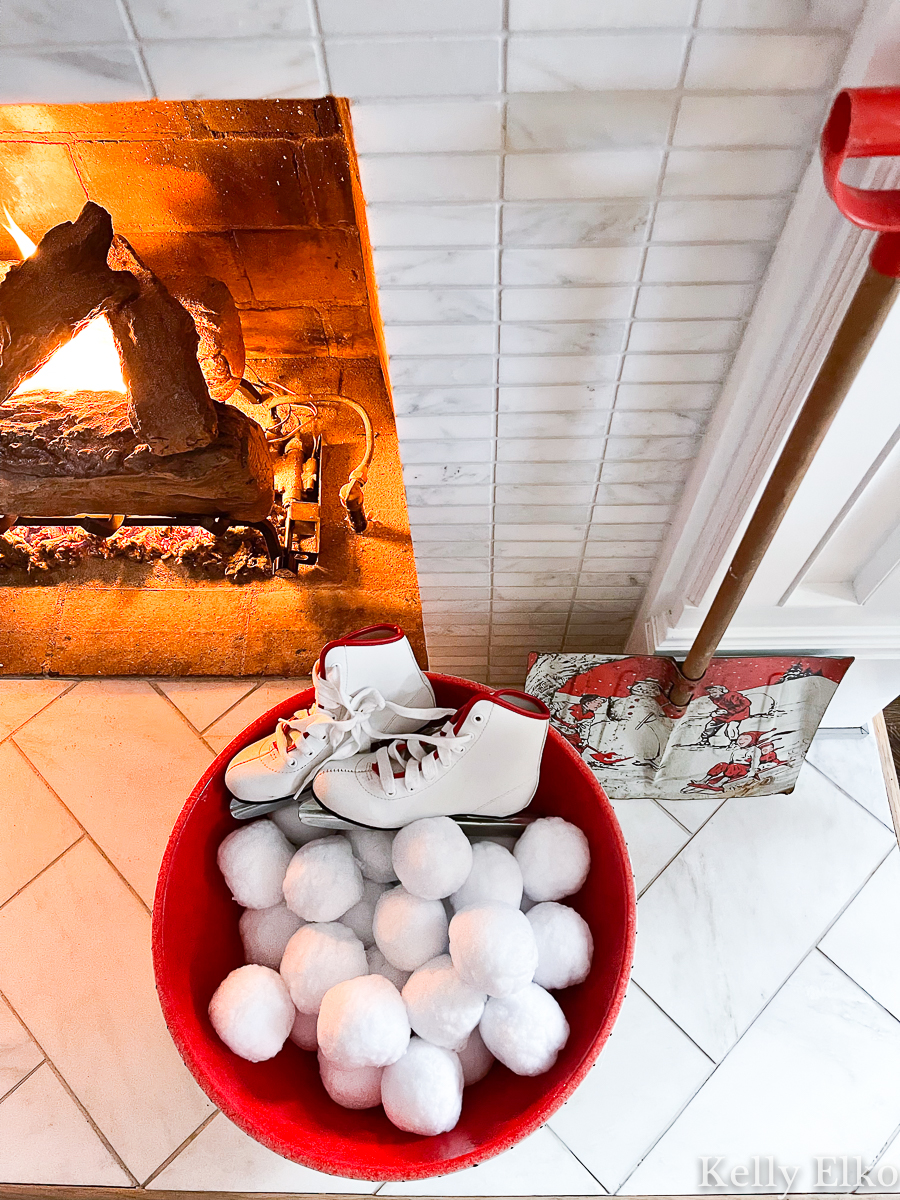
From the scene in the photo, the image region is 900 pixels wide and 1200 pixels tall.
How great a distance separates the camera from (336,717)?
1021 mm

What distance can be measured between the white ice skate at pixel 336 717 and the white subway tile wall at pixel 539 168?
8.8 inches

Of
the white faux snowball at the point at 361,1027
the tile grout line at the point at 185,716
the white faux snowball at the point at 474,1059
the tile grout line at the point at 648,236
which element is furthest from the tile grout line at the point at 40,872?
the tile grout line at the point at 648,236

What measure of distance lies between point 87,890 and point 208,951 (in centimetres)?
42

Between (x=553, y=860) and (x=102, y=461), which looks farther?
(x=102, y=461)

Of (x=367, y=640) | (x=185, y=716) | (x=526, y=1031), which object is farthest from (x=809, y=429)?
(x=185, y=716)

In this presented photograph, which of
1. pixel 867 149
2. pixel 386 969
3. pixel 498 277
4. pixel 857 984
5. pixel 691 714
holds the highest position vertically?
pixel 867 149

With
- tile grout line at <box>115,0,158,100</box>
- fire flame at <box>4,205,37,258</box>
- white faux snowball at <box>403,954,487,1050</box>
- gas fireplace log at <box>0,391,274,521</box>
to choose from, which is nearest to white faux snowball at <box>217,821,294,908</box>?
white faux snowball at <box>403,954,487,1050</box>

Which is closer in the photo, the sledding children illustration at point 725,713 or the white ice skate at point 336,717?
the white ice skate at point 336,717

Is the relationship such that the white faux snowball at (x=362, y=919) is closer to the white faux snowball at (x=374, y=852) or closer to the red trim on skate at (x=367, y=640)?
the white faux snowball at (x=374, y=852)

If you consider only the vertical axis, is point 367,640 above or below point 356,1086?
above

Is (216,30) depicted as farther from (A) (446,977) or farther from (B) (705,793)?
(B) (705,793)

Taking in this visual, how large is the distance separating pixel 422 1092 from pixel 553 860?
0.29 m

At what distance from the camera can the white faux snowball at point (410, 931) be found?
0.97 meters

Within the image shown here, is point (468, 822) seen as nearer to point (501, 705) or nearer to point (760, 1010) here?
point (501, 705)
